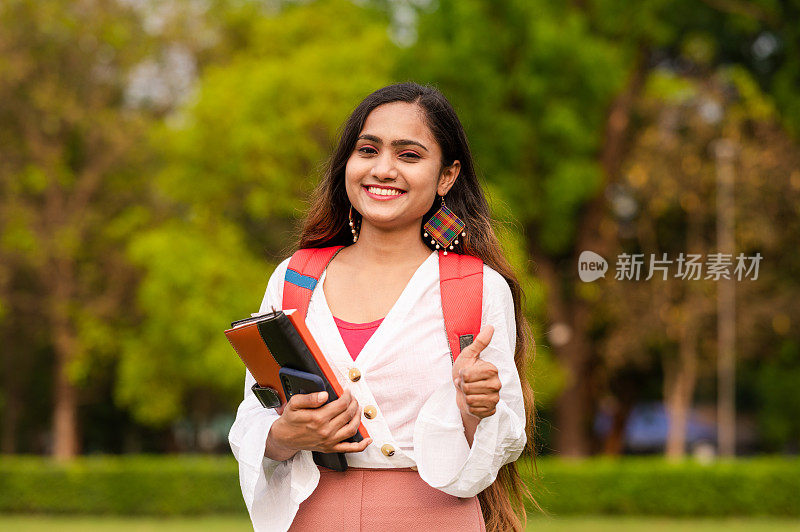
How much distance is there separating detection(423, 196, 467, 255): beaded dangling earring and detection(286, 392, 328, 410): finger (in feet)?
1.95

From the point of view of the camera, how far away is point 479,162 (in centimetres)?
1617

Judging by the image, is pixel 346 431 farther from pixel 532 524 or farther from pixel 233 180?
pixel 233 180

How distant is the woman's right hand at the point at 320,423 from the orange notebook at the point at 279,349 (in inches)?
1.3

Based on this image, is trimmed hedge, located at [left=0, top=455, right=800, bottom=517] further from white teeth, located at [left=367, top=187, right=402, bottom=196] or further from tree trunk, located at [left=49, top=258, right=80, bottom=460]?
white teeth, located at [left=367, top=187, right=402, bottom=196]

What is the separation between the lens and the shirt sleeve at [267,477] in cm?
254

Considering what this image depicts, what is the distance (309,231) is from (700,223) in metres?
20.7

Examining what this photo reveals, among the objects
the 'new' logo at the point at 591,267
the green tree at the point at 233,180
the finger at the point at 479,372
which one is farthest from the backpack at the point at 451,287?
the green tree at the point at 233,180

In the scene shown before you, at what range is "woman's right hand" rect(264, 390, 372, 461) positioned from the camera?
93.2 inches

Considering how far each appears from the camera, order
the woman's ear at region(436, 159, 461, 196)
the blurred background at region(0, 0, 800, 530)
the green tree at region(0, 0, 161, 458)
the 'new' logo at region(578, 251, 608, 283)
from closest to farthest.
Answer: the woman's ear at region(436, 159, 461, 196) → the 'new' logo at region(578, 251, 608, 283) → the blurred background at region(0, 0, 800, 530) → the green tree at region(0, 0, 161, 458)

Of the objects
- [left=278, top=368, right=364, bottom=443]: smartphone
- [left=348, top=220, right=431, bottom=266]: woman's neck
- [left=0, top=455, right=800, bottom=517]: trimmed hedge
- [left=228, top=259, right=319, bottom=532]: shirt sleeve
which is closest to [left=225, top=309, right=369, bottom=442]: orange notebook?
[left=278, top=368, right=364, bottom=443]: smartphone

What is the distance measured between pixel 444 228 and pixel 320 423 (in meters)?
0.68

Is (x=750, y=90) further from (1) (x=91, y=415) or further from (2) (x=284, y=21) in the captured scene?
(1) (x=91, y=415)

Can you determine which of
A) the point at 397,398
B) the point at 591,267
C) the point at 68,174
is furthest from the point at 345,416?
the point at 68,174

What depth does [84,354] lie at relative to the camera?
26328 mm
